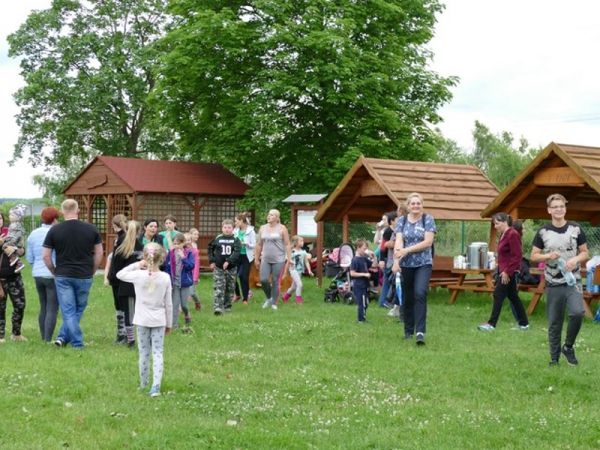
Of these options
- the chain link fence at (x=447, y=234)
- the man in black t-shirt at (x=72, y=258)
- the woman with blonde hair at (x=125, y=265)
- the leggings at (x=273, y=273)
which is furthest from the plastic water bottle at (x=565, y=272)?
the chain link fence at (x=447, y=234)

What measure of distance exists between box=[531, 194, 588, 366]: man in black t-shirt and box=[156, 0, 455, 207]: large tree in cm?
1961

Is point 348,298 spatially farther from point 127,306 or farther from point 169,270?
point 127,306

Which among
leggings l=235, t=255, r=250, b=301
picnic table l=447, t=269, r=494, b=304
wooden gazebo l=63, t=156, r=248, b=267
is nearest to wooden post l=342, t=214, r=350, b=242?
picnic table l=447, t=269, r=494, b=304

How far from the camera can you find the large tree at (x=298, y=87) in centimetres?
2964

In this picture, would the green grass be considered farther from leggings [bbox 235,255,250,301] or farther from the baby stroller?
the baby stroller

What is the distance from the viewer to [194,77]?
102 ft

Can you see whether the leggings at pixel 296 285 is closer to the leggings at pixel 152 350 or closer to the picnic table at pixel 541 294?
the picnic table at pixel 541 294

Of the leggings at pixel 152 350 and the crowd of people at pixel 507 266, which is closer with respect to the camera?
the leggings at pixel 152 350

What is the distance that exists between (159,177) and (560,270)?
74.3 ft

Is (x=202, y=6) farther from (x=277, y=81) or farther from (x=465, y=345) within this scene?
(x=465, y=345)

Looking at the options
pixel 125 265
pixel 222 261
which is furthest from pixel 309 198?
pixel 125 265

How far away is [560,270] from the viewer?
9531 mm

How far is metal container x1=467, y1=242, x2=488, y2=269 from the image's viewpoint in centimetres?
1717

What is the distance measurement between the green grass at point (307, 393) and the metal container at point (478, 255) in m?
4.45
